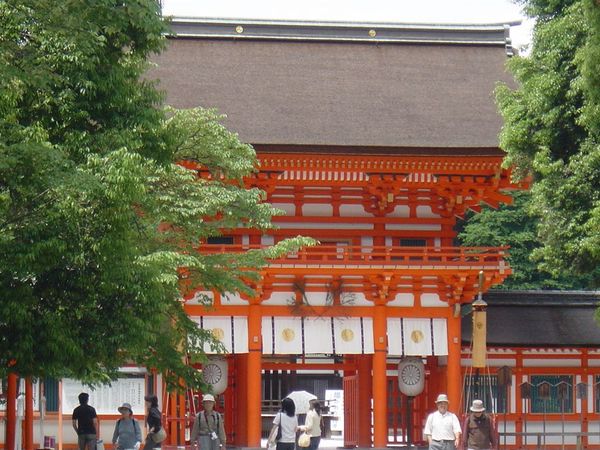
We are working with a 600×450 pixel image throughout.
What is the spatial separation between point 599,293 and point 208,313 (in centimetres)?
992

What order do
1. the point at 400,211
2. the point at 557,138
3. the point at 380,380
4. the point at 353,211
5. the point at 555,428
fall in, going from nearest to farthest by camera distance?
the point at 557,138 < the point at 380,380 < the point at 555,428 < the point at 353,211 < the point at 400,211

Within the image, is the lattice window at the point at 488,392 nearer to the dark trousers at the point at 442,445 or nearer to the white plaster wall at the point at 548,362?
the white plaster wall at the point at 548,362

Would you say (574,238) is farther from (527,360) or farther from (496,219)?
(496,219)

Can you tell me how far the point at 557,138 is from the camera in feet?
82.9

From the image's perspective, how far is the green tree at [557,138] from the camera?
2427cm

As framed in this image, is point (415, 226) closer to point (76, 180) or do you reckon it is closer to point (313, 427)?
point (313, 427)

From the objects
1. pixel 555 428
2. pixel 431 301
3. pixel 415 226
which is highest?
pixel 415 226

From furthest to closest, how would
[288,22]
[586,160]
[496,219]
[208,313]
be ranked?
[496,219] < [288,22] < [208,313] < [586,160]

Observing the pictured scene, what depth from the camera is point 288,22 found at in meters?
36.0

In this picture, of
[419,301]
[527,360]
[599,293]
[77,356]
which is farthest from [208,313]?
[77,356]

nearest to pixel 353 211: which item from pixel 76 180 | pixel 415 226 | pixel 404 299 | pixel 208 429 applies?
pixel 415 226

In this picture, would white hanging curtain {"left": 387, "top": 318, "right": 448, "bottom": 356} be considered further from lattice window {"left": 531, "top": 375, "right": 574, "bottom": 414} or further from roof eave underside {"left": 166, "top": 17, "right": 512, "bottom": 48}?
roof eave underside {"left": 166, "top": 17, "right": 512, "bottom": 48}

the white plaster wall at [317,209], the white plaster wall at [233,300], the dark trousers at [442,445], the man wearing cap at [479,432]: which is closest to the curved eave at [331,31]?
the white plaster wall at [317,209]

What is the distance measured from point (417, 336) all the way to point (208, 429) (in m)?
11.9
